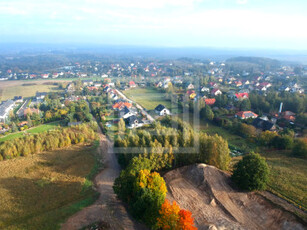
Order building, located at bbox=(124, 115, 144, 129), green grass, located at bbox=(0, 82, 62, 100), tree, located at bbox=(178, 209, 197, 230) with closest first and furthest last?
1. tree, located at bbox=(178, 209, 197, 230)
2. building, located at bbox=(124, 115, 144, 129)
3. green grass, located at bbox=(0, 82, 62, 100)

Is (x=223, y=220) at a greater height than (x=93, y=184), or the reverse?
(x=223, y=220)

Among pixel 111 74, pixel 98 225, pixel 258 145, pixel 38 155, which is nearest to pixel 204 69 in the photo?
pixel 111 74

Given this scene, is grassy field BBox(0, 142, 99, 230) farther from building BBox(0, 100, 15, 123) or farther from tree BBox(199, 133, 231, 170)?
building BBox(0, 100, 15, 123)

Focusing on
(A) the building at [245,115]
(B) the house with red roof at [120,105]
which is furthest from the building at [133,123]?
(A) the building at [245,115]

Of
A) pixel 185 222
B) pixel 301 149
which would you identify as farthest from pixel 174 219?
pixel 301 149

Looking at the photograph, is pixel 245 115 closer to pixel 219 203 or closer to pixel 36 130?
pixel 219 203

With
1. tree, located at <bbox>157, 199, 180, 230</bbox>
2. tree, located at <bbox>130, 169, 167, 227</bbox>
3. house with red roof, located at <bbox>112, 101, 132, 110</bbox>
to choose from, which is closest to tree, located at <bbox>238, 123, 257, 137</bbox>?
tree, located at <bbox>130, 169, 167, 227</bbox>

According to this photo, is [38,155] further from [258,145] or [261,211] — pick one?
[258,145]
